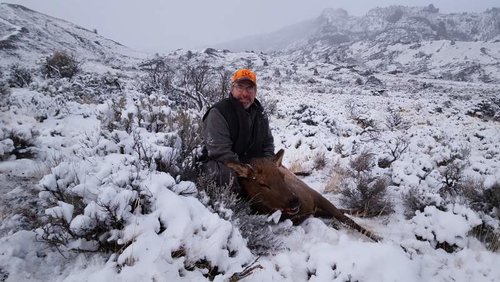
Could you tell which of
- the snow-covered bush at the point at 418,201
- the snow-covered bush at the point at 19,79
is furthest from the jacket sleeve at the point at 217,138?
the snow-covered bush at the point at 19,79

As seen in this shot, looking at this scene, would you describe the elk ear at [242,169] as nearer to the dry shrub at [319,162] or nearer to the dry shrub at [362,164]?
the dry shrub at [362,164]

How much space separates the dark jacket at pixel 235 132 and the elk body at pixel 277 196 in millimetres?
326

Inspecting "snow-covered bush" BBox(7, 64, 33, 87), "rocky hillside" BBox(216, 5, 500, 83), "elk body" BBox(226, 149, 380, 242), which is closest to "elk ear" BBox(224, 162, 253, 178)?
"elk body" BBox(226, 149, 380, 242)

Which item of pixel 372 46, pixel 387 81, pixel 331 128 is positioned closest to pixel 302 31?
pixel 372 46

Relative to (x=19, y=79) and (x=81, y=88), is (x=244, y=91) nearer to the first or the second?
(x=81, y=88)

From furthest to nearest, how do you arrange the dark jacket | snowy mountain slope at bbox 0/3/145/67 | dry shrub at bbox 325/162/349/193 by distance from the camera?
snowy mountain slope at bbox 0/3/145/67, dry shrub at bbox 325/162/349/193, the dark jacket

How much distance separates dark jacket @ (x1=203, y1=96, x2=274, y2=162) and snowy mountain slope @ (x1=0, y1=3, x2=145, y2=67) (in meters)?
21.5

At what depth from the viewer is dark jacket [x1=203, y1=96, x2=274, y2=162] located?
3945 mm

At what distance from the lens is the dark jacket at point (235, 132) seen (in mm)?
3945

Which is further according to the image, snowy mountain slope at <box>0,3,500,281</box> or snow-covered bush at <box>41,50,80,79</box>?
snow-covered bush at <box>41,50,80,79</box>

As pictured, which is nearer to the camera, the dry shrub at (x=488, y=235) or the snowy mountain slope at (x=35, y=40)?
the dry shrub at (x=488, y=235)

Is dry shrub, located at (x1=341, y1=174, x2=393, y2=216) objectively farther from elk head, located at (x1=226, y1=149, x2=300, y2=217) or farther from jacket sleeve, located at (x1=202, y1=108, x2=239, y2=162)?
jacket sleeve, located at (x1=202, y1=108, x2=239, y2=162)

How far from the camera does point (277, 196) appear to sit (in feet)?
11.4

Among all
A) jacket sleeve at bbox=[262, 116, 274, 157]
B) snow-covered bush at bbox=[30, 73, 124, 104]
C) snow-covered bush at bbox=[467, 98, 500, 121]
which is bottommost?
snow-covered bush at bbox=[467, 98, 500, 121]
